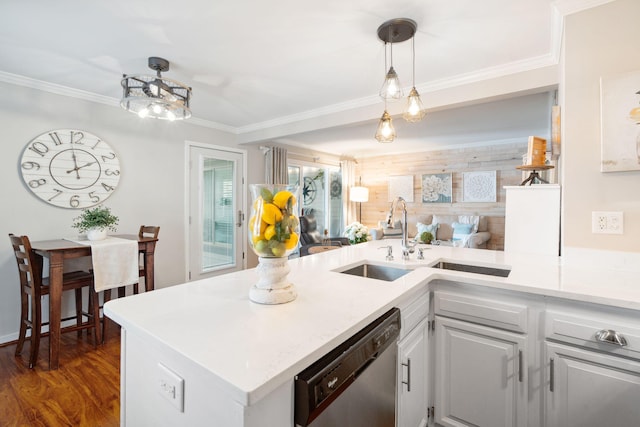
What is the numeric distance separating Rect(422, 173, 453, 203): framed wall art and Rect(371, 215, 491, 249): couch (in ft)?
1.24

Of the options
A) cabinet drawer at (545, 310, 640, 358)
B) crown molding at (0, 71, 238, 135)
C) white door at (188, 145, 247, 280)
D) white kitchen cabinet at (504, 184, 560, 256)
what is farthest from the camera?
white door at (188, 145, 247, 280)

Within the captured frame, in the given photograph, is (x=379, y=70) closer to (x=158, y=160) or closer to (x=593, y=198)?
(x=593, y=198)

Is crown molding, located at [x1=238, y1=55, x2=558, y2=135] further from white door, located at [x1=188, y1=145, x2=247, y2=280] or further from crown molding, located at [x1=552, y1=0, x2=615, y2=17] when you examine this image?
white door, located at [x1=188, y1=145, x2=247, y2=280]

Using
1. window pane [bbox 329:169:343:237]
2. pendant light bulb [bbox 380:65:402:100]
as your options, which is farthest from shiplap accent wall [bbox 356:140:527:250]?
pendant light bulb [bbox 380:65:402:100]

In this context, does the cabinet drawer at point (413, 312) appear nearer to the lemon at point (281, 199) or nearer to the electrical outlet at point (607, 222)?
the lemon at point (281, 199)

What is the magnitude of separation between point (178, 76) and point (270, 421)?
2.89 m

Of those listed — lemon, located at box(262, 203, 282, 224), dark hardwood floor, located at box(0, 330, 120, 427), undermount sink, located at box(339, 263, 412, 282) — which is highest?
lemon, located at box(262, 203, 282, 224)

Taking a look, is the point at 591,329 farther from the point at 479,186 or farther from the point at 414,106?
the point at 479,186

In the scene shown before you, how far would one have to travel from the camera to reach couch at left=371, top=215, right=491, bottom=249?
16.8 feet

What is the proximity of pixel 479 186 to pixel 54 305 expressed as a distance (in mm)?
6205

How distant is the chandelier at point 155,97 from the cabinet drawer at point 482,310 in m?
2.24

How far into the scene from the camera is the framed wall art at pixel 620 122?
5.15 feet

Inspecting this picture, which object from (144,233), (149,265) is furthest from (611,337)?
(144,233)

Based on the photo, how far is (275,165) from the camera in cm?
510
